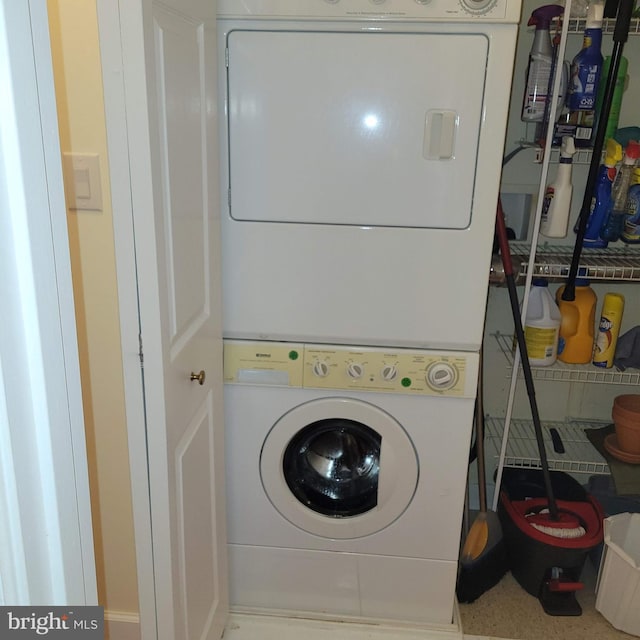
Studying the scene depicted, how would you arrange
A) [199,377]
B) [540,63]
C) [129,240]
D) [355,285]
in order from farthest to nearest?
[540,63]
[355,285]
[199,377]
[129,240]

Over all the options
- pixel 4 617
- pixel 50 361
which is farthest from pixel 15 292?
pixel 4 617

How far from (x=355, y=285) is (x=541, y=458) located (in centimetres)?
80

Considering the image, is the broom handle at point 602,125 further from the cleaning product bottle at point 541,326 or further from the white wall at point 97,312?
the white wall at point 97,312

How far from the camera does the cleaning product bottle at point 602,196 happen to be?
1.93 meters

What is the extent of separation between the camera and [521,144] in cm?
201

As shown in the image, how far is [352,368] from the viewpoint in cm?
171

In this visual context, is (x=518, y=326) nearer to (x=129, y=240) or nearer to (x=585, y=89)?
(x=585, y=89)

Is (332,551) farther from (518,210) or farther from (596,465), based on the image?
(518,210)

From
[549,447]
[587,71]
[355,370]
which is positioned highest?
[587,71]

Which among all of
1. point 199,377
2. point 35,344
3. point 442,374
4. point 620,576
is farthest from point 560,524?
point 35,344

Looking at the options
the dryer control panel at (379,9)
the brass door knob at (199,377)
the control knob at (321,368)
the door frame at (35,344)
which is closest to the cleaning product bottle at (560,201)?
the dryer control panel at (379,9)

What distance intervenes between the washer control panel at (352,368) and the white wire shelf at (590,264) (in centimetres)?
45

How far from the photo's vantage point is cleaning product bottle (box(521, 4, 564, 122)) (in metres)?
1.80

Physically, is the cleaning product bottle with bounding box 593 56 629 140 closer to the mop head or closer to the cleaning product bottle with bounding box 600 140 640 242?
the cleaning product bottle with bounding box 600 140 640 242
